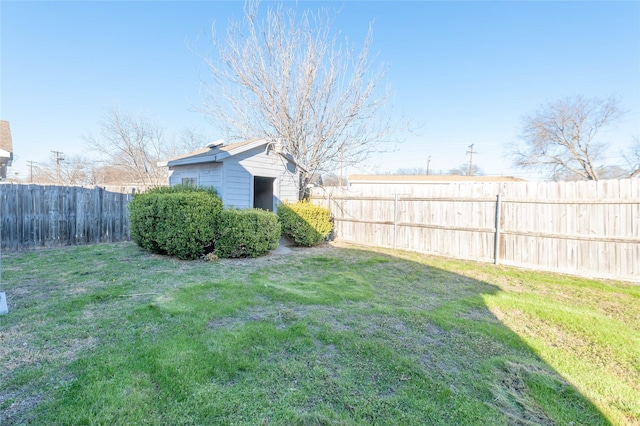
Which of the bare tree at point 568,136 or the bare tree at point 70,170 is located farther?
the bare tree at point 70,170

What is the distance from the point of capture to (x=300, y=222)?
9219mm

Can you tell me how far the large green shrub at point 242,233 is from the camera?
7.07m

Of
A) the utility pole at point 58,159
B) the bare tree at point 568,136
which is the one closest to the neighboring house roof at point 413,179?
the bare tree at point 568,136

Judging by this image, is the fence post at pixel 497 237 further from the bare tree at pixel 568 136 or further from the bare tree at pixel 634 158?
the bare tree at pixel 634 158

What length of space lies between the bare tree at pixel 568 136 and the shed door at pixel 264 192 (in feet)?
71.8

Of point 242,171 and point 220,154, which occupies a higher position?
point 220,154

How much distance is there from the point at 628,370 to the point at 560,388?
959mm

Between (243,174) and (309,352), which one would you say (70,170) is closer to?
(243,174)

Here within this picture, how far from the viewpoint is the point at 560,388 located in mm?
2367

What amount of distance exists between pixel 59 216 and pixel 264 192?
240 inches

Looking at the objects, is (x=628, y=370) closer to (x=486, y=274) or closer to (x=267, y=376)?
(x=267, y=376)

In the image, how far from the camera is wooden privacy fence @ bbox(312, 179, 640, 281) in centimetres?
579

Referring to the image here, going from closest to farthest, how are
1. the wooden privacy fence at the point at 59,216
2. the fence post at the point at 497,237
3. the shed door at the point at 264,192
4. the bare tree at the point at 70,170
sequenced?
1. the fence post at the point at 497,237
2. the wooden privacy fence at the point at 59,216
3. the shed door at the point at 264,192
4. the bare tree at the point at 70,170

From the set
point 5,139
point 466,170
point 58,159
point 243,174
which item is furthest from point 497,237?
point 466,170
